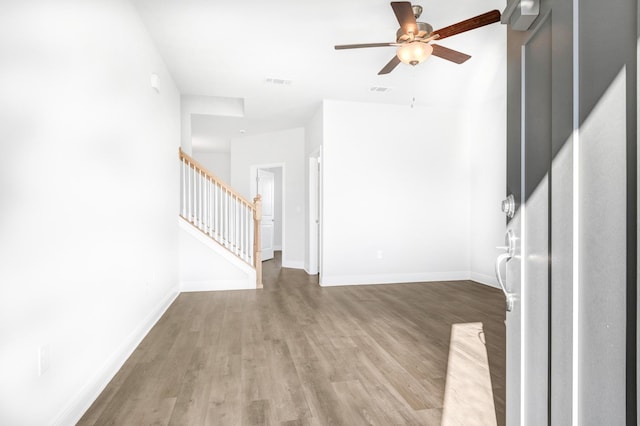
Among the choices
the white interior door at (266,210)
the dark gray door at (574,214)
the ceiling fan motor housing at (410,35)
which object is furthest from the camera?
the white interior door at (266,210)

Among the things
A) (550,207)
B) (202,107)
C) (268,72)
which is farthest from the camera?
(202,107)

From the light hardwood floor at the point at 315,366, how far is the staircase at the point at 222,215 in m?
1.09

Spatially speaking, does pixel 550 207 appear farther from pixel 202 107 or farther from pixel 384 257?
pixel 202 107

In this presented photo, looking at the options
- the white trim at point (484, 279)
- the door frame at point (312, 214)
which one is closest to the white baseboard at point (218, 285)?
the door frame at point (312, 214)

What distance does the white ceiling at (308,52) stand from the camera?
116 inches

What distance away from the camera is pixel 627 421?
0.61m

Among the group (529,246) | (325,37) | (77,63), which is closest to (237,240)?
(325,37)

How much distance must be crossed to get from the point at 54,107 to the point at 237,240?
3660 millimetres

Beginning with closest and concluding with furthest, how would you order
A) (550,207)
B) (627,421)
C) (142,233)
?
(627,421)
(550,207)
(142,233)

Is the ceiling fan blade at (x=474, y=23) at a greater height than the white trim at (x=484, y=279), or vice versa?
the ceiling fan blade at (x=474, y=23)

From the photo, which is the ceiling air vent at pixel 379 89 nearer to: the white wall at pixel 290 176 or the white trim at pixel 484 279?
the white wall at pixel 290 176

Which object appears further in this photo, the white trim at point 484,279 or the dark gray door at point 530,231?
the white trim at point 484,279

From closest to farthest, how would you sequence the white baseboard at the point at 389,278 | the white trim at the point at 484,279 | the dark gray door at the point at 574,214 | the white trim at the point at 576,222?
the dark gray door at the point at 574,214, the white trim at the point at 576,222, the white trim at the point at 484,279, the white baseboard at the point at 389,278

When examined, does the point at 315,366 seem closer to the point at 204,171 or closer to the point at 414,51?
the point at 414,51
